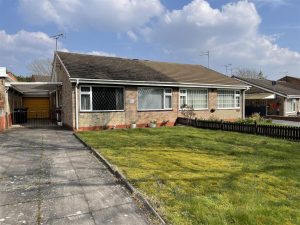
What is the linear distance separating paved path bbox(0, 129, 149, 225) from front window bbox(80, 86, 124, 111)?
7714mm

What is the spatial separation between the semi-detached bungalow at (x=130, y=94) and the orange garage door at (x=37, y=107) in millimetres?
9582

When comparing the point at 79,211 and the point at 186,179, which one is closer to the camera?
the point at 79,211

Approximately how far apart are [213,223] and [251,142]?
8.91 meters

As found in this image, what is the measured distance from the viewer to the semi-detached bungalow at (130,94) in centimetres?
1680

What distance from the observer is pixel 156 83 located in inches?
758

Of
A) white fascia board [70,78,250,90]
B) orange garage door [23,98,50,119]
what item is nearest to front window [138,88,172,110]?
white fascia board [70,78,250,90]

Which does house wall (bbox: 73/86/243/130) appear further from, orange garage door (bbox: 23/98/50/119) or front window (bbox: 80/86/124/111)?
orange garage door (bbox: 23/98/50/119)

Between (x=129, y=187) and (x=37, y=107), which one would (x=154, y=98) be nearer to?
(x=129, y=187)

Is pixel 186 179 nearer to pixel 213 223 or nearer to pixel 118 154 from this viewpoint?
pixel 213 223

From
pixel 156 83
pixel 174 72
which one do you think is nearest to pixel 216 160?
pixel 156 83

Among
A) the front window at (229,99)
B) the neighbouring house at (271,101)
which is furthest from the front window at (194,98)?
the neighbouring house at (271,101)

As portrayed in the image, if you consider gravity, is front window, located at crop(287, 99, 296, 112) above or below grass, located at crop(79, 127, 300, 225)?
above

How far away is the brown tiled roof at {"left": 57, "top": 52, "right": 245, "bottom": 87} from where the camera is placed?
17.8m

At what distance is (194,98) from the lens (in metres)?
22.0
